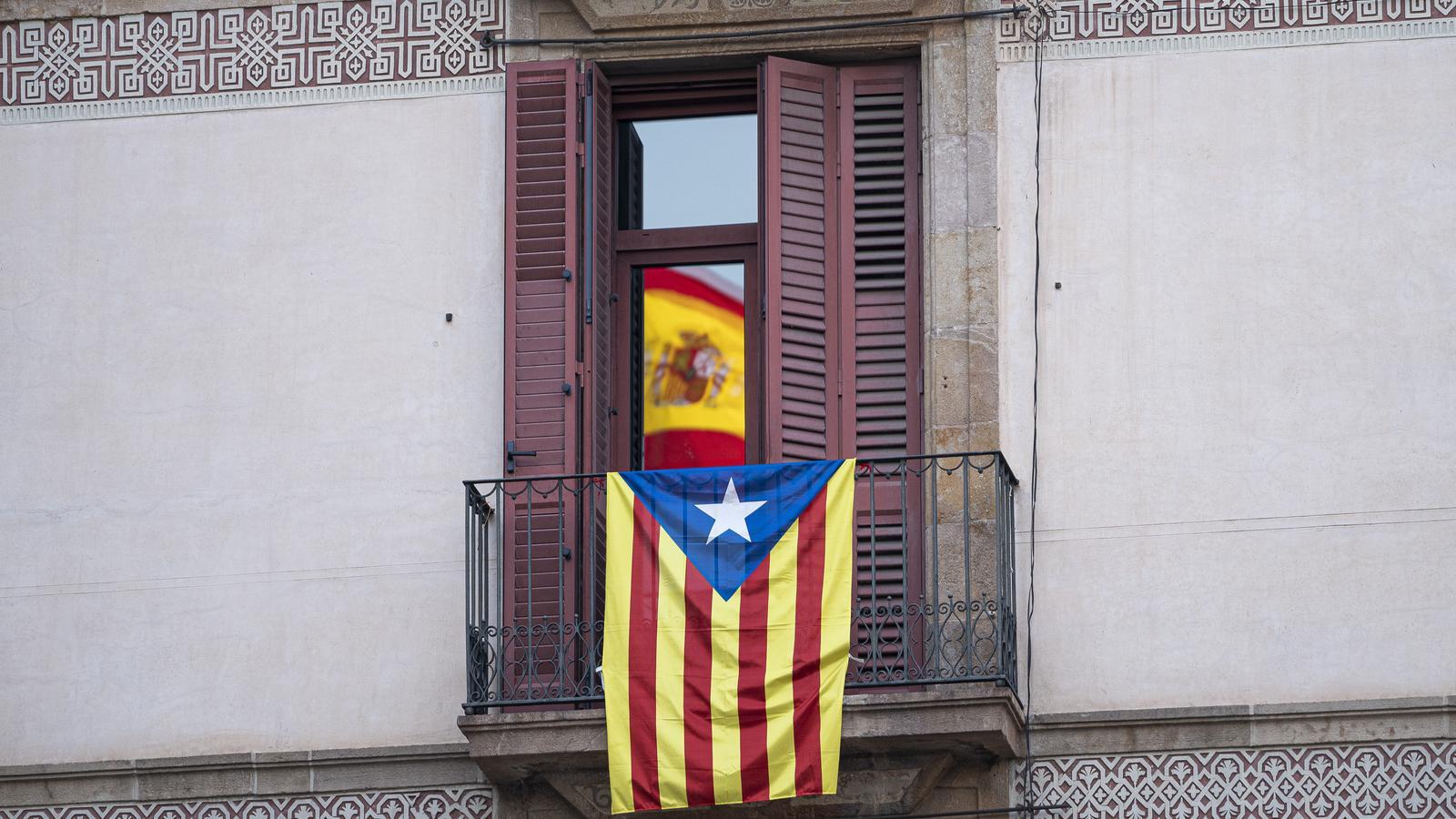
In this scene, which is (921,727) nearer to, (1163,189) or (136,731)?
(1163,189)

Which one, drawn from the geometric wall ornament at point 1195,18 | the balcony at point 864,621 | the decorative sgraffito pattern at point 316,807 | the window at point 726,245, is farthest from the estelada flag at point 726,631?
the geometric wall ornament at point 1195,18

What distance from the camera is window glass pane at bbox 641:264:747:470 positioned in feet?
47.4

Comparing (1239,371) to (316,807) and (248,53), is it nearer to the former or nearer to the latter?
(316,807)

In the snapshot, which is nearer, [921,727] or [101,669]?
[921,727]

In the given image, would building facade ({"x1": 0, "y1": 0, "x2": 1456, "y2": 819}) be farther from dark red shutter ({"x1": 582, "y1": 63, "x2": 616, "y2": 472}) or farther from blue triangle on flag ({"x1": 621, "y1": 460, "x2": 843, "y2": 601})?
blue triangle on flag ({"x1": 621, "y1": 460, "x2": 843, "y2": 601})

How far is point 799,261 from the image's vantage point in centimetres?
1298

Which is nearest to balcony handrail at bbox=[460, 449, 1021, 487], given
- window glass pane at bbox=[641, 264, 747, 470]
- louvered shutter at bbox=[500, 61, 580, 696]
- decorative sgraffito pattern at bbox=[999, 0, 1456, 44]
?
louvered shutter at bbox=[500, 61, 580, 696]

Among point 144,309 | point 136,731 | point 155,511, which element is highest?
point 144,309

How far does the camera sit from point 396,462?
42.4 feet

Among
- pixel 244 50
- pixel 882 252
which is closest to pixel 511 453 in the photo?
pixel 882 252

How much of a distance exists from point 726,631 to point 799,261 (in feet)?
6.05

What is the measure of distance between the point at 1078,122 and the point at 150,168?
13.6ft

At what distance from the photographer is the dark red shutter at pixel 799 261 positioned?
1283 centimetres

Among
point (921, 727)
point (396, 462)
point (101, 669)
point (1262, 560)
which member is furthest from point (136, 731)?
point (1262, 560)
